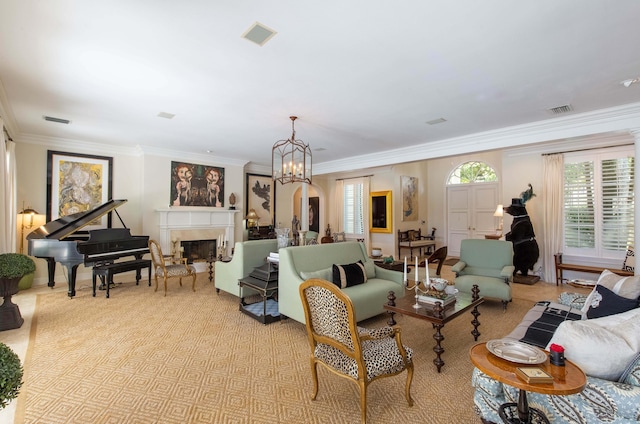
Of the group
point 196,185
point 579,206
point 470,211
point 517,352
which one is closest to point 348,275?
point 517,352

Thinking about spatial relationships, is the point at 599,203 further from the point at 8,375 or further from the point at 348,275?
the point at 8,375

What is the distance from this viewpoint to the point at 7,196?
14.3 ft

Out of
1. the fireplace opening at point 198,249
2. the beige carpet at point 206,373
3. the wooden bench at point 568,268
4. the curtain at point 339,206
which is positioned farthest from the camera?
the curtain at point 339,206

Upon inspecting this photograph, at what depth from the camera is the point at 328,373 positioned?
271cm

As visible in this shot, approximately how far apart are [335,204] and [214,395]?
8.40 meters

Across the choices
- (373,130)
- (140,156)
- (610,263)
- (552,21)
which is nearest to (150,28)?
(552,21)

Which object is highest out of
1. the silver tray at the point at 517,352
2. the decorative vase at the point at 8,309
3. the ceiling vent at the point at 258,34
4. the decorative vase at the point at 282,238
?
the ceiling vent at the point at 258,34

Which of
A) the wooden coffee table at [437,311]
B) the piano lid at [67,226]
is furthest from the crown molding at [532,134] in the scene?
the piano lid at [67,226]

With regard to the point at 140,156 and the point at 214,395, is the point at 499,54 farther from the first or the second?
the point at 140,156

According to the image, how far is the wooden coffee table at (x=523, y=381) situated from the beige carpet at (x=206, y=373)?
54 centimetres

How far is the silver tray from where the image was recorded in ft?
5.28

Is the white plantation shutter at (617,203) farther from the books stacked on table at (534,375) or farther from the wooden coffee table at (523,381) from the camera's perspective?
the books stacked on table at (534,375)

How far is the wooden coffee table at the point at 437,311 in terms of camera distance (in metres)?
2.84

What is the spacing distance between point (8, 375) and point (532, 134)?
244 inches
